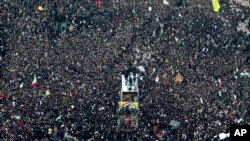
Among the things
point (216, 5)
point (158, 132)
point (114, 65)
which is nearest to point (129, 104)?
point (158, 132)

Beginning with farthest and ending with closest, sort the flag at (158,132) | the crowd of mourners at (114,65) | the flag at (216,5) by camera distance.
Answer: the flag at (216,5)
the crowd of mourners at (114,65)
the flag at (158,132)

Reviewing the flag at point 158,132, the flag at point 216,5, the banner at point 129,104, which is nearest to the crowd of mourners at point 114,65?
the flag at point 158,132

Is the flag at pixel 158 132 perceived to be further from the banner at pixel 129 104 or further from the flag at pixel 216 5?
the flag at pixel 216 5

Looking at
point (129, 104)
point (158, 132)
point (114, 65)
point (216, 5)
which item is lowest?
point (158, 132)

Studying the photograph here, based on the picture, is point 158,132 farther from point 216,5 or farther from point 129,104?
point 216,5

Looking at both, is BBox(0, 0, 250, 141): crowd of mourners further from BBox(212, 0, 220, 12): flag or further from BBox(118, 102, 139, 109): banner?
BBox(212, 0, 220, 12): flag

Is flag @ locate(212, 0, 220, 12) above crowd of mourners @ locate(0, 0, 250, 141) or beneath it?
above

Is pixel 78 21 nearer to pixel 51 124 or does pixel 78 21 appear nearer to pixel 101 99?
pixel 101 99

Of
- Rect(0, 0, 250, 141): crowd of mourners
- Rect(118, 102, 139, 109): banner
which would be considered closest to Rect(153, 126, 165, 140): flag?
Rect(0, 0, 250, 141): crowd of mourners
